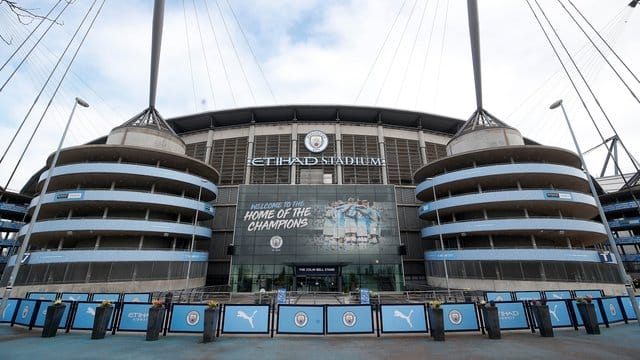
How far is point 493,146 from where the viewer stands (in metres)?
38.1

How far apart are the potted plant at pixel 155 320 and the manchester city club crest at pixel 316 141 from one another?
38.5 meters

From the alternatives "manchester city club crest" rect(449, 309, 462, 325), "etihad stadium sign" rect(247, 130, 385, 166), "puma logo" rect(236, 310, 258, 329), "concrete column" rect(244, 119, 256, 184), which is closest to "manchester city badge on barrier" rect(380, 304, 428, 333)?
"manchester city club crest" rect(449, 309, 462, 325)

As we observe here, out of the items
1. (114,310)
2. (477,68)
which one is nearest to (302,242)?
(114,310)

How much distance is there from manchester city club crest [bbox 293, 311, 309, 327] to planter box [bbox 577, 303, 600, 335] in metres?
13.8

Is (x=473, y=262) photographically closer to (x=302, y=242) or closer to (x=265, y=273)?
(x=302, y=242)

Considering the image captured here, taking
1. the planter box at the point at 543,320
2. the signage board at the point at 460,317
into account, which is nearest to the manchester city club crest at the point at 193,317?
the signage board at the point at 460,317

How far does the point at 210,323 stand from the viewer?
1188 centimetres

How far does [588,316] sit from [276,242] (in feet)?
102

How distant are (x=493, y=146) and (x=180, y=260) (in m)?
46.5

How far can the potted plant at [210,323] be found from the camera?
11729 mm

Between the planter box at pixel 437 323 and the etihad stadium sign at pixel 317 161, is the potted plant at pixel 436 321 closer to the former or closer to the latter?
the planter box at pixel 437 323

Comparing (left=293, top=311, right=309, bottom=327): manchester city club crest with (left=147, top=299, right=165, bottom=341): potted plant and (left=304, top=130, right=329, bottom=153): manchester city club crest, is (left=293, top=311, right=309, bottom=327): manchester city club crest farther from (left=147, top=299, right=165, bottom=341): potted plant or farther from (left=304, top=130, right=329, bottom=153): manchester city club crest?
(left=304, top=130, right=329, bottom=153): manchester city club crest

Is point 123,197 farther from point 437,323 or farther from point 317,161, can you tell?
point 437,323

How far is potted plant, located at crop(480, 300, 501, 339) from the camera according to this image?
1205cm
